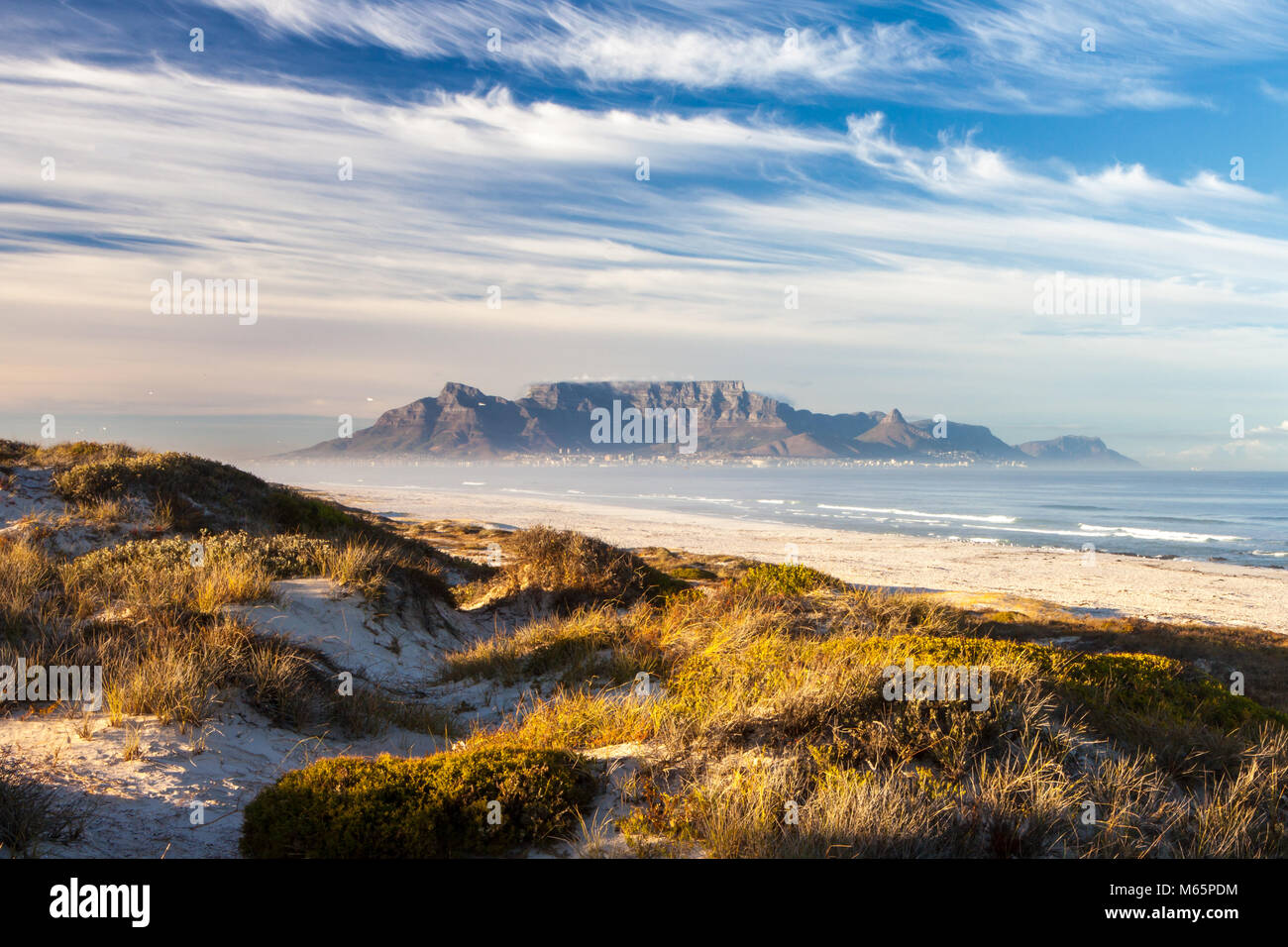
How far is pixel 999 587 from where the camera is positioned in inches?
1234

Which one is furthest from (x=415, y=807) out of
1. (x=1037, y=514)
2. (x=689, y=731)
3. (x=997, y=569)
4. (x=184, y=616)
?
(x=1037, y=514)

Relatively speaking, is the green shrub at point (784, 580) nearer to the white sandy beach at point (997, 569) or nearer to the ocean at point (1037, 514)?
the white sandy beach at point (997, 569)

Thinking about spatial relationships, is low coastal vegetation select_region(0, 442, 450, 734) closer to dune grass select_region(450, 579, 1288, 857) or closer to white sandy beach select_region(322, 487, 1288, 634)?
dune grass select_region(450, 579, 1288, 857)

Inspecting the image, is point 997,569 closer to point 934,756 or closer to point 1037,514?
point 934,756

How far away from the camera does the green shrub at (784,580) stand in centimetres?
Result: 1411

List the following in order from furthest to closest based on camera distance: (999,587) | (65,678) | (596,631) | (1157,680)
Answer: (999,587) < (596,631) < (1157,680) < (65,678)

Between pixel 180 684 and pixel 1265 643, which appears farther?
pixel 1265 643

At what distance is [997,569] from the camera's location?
37.6 m

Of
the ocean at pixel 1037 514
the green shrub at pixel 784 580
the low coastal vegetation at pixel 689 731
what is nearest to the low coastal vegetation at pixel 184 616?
the low coastal vegetation at pixel 689 731

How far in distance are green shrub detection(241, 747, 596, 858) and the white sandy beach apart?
23703 mm

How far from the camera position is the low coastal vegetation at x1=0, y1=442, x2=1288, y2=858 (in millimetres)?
4613
